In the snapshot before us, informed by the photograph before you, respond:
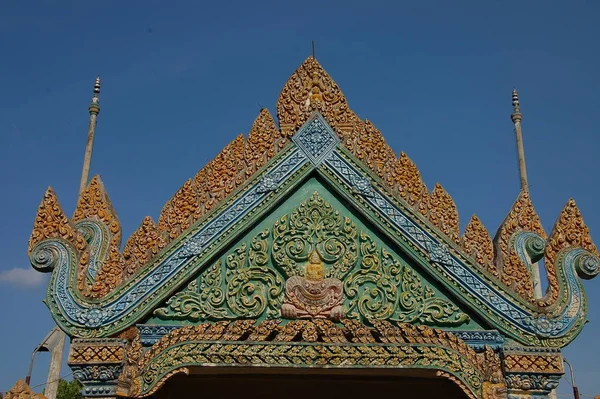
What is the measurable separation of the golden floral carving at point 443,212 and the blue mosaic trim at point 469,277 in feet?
0.58

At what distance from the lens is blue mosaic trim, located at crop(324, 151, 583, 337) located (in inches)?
273

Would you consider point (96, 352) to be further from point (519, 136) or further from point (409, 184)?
point (519, 136)

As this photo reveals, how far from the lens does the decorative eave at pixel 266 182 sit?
7.13 meters

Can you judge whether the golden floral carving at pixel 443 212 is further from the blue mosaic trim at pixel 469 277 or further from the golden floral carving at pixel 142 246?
the golden floral carving at pixel 142 246

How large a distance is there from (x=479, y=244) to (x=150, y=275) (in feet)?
11.8

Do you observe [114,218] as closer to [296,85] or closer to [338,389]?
[296,85]

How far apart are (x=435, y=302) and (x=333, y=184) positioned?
5.60 ft

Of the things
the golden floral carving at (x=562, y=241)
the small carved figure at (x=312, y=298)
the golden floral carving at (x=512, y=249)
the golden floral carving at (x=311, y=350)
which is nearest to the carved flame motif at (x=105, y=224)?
→ the golden floral carving at (x=311, y=350)

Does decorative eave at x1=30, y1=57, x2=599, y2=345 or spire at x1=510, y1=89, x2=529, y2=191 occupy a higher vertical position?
spire at x1=510, y1=89, x2=529, y2=191

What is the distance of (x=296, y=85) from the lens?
26.7ft

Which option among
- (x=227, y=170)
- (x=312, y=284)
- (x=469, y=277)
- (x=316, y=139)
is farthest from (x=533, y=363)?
(x=227, y=170)

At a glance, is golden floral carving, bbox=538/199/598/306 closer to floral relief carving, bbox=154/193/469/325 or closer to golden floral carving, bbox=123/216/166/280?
floral relief carving, bbox=154/193/469/325

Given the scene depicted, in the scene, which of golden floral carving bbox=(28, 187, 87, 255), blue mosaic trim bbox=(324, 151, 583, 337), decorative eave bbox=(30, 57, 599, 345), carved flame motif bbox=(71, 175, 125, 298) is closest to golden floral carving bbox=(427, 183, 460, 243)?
decorative eave bbox=(30, 57, 599, 345)

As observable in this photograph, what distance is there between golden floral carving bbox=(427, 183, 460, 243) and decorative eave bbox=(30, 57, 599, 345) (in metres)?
0.01
